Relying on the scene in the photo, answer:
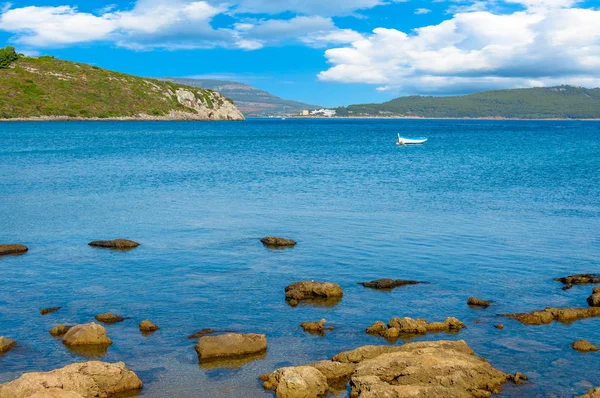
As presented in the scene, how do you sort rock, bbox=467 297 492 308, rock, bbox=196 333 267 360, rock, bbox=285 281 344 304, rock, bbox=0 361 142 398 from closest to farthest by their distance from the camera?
rock, bbox=0 361 142 398 → rock, bbox=196 333 267 360 → rock, bbox=467 297 492 308 → rock, bbox=285 281 344 304

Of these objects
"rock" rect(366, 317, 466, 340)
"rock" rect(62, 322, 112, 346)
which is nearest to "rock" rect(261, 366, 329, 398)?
"rock" rect(366, 317, 466, 340)

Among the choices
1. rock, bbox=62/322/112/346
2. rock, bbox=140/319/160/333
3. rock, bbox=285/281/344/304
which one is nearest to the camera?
rock, bbox=62/322/112/346

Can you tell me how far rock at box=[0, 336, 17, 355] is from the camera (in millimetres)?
20391

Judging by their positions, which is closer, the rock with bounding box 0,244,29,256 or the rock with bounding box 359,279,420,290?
the rock with bounding box 359,279,420,290

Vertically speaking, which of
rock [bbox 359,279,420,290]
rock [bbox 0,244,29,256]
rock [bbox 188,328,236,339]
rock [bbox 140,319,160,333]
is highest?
rock [bbox 0,244,29,256]

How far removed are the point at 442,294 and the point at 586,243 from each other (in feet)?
46.3

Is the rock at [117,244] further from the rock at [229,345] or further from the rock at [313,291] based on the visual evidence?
the rock at [229,345]

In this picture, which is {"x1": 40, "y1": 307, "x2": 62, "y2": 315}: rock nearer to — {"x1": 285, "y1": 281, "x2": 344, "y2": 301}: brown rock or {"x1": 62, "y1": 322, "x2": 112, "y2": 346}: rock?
{"x1": 62, "y1": 322, "x2": 112, "y2": 346}: rock

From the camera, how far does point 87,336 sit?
69.3 feet

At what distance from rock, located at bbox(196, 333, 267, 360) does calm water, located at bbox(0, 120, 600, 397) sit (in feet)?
1.49

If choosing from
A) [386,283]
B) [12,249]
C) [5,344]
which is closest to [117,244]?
[12,249]

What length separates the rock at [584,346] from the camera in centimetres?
2100

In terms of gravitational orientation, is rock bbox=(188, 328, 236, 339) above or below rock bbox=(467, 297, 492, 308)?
below

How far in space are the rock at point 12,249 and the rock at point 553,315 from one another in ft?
82.7
